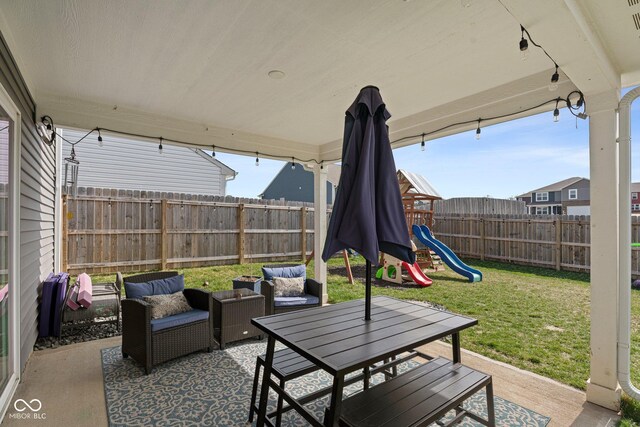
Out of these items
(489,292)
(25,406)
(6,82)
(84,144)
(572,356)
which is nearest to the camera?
(6,82)

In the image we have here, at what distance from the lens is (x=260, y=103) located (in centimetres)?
361

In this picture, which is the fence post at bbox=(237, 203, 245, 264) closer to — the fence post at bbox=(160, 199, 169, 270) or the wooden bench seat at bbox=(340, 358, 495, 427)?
the fence post at bbox=(160, 199, 169, 270)

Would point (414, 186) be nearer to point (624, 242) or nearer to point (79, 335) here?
point (624, 242)

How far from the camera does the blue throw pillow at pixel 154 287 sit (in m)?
3.47

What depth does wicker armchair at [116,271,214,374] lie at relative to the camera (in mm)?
3062

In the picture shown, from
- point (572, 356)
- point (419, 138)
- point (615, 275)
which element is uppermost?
point (419, 138)

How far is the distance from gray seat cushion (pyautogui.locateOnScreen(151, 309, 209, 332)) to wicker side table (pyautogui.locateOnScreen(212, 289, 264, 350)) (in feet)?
0.70

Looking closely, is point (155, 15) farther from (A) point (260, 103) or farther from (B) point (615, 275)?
(B) point (615, 275)

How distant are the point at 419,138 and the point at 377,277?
463 cm

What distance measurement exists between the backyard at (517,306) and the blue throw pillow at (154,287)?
6.80 feet

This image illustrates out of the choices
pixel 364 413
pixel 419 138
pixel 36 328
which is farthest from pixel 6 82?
pixel 419 138

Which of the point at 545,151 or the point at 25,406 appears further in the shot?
the point at 545,151

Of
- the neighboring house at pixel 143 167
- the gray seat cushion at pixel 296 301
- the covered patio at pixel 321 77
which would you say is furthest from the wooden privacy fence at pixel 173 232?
the gray seat cushion at pixel 296 301

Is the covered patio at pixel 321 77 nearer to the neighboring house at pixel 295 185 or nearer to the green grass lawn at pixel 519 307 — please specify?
the green grass lawn at pixel 519 307
